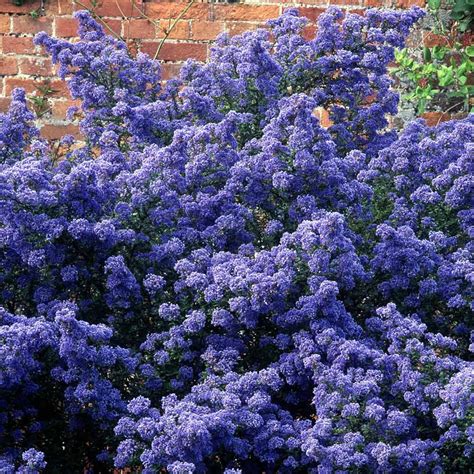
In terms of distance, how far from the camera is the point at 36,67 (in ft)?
15.7

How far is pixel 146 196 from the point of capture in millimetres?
2721

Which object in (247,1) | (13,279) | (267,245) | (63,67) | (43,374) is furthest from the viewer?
(247,1)

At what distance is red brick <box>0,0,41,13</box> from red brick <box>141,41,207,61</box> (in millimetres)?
510

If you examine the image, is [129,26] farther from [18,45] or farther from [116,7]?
[18,45]

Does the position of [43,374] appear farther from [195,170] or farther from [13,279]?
[195,170]

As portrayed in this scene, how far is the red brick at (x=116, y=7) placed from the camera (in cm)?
471

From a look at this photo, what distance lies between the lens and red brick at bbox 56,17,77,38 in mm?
4738

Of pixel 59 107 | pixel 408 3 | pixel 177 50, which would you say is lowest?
pixel 59 107

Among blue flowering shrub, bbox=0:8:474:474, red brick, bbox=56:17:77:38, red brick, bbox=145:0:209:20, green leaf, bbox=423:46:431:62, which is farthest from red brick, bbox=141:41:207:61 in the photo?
blue flowering shrub, bbox=0:8:474:474

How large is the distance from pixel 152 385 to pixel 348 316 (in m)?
0.49

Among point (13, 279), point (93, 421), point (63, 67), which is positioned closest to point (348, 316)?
point (93, 421)

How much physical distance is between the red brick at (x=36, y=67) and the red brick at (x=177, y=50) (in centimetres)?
43

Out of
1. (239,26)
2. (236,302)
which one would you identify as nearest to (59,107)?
(239,26)

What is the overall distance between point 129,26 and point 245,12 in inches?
20.2
